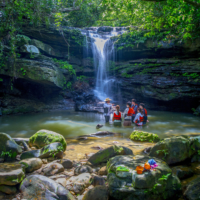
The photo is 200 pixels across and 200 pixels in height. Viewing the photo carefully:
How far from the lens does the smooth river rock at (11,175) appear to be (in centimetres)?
265

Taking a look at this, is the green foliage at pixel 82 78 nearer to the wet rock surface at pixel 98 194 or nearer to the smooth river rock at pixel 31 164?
the smooth river rock at pixel 31 164

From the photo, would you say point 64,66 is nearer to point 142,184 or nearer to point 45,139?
point 45,139

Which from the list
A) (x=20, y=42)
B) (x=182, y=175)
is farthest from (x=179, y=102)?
(x=20, y=42)

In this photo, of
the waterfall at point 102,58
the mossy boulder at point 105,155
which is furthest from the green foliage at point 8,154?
the waterfall at point 102,58

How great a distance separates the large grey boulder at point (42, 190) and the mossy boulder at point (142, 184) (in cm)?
76

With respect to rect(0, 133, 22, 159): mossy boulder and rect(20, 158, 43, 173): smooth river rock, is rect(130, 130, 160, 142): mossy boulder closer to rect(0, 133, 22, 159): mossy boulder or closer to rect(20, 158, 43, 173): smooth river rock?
rect(20, 158, 43, 173): smooth river rock

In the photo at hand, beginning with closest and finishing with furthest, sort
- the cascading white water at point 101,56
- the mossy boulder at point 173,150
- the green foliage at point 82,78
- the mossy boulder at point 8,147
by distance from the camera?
the mossy boulder at point 173,150 < the mossy boulder at point 8,147 < the cascading white water at point 101,56 < the green foliage at point 82,78

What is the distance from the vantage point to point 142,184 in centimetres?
240

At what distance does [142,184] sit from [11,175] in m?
2.26

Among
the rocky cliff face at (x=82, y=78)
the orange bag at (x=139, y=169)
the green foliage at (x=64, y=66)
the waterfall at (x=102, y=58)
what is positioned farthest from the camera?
the waterfall at (x=102, y=58)

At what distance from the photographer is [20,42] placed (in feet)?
40.3

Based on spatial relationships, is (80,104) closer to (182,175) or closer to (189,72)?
(189,72)

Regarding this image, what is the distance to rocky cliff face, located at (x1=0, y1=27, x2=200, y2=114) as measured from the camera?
12.1 meters

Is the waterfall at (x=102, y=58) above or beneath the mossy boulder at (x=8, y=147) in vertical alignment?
above
